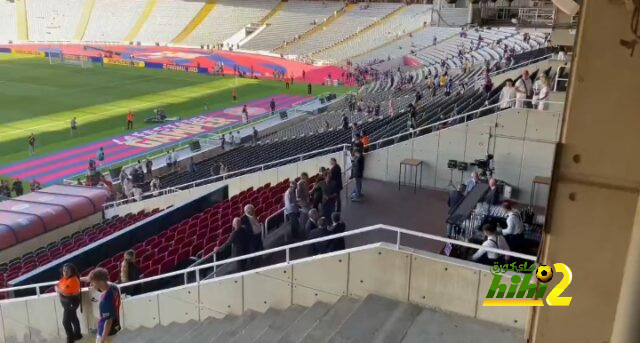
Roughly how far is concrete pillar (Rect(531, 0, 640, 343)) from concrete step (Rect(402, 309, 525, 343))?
158 inches

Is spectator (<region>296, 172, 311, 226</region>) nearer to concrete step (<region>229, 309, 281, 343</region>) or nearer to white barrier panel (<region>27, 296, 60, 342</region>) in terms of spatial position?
concrete step (<region>229, 309, 281, 343</region>)

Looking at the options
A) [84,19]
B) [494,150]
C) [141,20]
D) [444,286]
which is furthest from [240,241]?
[84,19]

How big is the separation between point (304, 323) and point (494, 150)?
796 centimetres

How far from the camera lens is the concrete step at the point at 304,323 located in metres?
6.64

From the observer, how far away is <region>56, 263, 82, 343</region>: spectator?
715cm

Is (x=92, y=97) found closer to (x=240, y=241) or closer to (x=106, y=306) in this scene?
(x=240, y=241)

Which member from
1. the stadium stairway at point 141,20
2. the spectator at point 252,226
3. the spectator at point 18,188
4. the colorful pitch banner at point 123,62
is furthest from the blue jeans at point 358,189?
the stadium stairway at point 141,20

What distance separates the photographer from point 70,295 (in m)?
7.27

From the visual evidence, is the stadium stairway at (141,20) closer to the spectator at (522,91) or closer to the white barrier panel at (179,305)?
the spectator at (522,91)

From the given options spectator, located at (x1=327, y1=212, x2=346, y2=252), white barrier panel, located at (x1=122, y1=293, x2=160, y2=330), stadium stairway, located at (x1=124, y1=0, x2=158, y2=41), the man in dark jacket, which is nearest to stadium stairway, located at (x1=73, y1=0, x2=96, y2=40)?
stadium stairway, located at (x1=124, y1=0, x2=158, y2=41)

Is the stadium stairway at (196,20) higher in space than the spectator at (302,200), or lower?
higher

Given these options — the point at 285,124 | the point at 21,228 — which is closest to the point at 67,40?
the point at 285,124

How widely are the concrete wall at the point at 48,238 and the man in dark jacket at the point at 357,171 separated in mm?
8826

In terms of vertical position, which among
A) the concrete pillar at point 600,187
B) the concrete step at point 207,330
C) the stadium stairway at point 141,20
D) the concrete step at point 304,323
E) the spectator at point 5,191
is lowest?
the spectator at point 5,191
